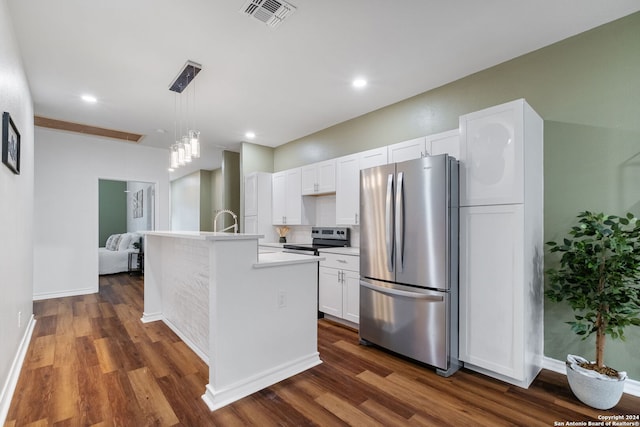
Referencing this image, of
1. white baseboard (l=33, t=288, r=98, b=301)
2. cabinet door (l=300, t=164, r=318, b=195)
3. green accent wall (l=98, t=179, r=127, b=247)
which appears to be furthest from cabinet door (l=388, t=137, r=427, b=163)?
green accent wall (l=98, t=179, r=127, b=247)

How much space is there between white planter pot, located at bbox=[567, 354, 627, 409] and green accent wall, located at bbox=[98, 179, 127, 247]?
11422 mm

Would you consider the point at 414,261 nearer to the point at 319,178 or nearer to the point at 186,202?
the point at 319,178

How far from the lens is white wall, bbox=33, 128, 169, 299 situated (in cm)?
492

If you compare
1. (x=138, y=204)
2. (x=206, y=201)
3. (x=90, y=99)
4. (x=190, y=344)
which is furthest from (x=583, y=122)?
(x=138, y=204)

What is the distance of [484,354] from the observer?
2395 millimetres

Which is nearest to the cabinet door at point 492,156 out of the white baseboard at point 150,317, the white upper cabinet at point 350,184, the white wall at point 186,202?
the white upper cabinet at point 350,184

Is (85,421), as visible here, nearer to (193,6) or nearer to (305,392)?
(305,392)

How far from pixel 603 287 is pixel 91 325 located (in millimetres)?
5047

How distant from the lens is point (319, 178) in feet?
14.8

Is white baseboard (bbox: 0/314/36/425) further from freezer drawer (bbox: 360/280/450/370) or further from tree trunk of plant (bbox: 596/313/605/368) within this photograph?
tree trunk of plant (bbox: 596/313/605/368)

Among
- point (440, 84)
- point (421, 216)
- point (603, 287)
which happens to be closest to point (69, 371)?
point (421, 216)

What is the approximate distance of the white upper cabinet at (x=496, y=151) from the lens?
7.32 feet

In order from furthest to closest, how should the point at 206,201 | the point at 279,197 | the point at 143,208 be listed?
the point at 206,201
the point at 143,208
the point at 279,197

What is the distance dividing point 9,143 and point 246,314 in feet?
6.83
